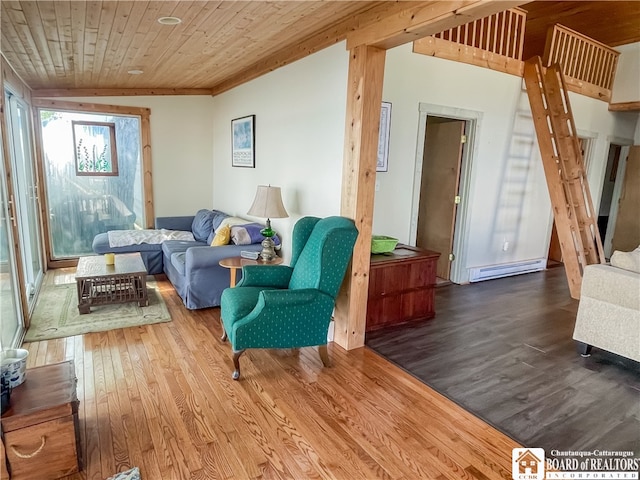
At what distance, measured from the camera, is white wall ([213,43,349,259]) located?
126 inches

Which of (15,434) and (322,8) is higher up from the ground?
(322,8)

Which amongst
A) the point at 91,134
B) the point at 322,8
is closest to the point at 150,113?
the point at 91,134

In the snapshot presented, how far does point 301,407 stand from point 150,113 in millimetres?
4964

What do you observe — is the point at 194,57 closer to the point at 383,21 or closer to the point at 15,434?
the point at 383,21

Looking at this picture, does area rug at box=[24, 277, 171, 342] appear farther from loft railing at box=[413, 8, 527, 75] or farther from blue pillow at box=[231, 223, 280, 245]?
loft railing at box=[413, 8, 527, 75]

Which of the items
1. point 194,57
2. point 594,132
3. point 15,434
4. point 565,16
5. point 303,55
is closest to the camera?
point 15,434

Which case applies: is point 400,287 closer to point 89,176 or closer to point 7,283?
point 7,283

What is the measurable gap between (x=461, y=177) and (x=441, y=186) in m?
0.29

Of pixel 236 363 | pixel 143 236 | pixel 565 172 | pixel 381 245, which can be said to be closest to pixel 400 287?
pixel 381 245

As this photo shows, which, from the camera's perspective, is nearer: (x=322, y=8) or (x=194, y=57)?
(x=322, y=8)

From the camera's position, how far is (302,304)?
8.77 ft

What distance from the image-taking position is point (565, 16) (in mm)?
5402

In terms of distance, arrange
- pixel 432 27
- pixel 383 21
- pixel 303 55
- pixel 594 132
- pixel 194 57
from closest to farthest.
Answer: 1. pixel 432 27
2. pixel 383 21
3. pixel 303 55
4. pixel 194 57
5. pixel 594 132

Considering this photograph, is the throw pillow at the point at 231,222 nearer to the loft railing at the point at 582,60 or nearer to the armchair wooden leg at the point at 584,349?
the armchair wooden leg at the point at 584,349
